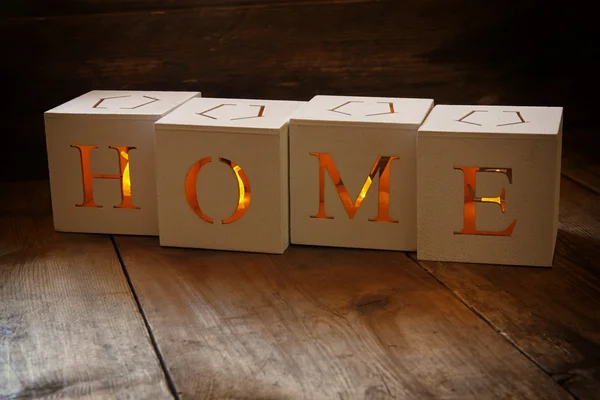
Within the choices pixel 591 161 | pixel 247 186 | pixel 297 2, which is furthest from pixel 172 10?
pixel 591 161

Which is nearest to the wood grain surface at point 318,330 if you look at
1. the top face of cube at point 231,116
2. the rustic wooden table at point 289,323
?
the rustic wooden table at point 289,323

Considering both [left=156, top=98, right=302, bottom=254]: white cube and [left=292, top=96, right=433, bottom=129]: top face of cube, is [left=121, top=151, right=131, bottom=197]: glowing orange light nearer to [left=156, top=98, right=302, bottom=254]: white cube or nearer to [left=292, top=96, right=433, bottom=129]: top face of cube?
[left=156, top=98, right=302, bottom=254]: white cube

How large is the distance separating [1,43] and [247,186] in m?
0.79

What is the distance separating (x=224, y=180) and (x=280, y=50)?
1.99 ft

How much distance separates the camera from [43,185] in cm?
196

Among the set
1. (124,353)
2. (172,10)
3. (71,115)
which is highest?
(172,10)

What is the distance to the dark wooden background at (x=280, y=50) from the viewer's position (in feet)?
6.46

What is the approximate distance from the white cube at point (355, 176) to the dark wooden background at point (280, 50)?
19.5 inches

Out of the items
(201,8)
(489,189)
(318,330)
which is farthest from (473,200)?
(201,8)

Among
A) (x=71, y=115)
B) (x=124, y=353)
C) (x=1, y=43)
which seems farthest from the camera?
(x=1, y=43)

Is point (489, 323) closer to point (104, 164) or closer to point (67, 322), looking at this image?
point (67, 322)

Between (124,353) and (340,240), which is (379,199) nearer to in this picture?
(340,240)

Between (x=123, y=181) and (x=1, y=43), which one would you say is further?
(x=1, y=43)

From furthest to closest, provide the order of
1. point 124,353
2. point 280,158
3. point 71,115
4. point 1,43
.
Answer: point 1,43, point 71,115, point 280,158, point 124,353
